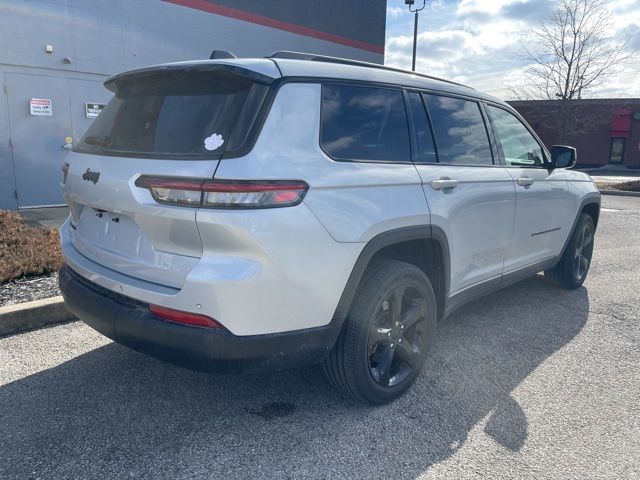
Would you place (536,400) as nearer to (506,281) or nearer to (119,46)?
(506,281)

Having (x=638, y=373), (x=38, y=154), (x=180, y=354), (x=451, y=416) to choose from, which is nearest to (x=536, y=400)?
(x=451, y=416)

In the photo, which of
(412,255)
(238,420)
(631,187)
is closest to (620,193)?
(631,187)

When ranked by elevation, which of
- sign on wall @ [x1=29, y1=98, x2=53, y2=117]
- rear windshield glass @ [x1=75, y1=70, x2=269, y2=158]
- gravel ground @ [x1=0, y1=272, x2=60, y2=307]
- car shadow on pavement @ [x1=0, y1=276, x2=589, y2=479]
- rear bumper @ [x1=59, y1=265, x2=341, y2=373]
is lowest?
car shadow on pavement @ [x1=0, y1=276, x2=589, y2=479]

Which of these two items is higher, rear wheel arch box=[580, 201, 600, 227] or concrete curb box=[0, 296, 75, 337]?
rear wheel arch box=[580, 201, 600, 227]

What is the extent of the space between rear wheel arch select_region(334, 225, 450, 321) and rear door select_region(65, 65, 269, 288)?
826mm

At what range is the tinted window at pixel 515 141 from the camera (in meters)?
4.17

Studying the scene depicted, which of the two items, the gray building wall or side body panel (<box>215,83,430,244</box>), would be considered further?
the gray building wall

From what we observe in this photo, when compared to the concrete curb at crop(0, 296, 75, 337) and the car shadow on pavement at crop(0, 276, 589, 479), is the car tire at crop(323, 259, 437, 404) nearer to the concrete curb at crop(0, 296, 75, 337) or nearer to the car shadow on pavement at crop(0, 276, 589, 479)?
the car shadow on pavement at crop(0, 276, 589, 479)

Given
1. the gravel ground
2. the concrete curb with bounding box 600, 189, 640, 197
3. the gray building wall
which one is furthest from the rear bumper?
the concrete curb with bounding box 600, 189, 640, 197

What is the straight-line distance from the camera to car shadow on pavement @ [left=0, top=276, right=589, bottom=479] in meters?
2.46

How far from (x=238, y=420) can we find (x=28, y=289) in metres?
2.71

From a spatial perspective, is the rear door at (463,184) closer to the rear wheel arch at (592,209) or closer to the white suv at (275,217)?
the white suv at (275,217)

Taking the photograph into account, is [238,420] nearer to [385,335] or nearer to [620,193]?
[385,335]

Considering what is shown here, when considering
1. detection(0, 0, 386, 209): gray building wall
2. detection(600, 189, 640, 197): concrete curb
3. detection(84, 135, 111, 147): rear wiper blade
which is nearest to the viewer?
detection(84, 135, 111, 147): rear wiper blade
